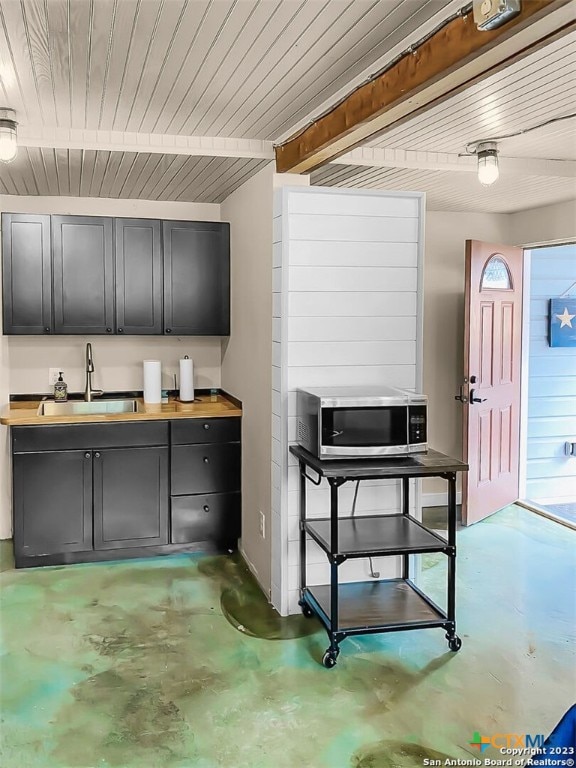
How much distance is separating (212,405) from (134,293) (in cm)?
87

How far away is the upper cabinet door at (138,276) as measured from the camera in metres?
4.64

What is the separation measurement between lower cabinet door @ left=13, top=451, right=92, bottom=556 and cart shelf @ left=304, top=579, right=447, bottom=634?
154 cm

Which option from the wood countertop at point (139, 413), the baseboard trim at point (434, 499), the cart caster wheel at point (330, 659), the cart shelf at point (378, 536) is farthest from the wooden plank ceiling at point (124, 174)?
the baseboard trim at point (434, 499)

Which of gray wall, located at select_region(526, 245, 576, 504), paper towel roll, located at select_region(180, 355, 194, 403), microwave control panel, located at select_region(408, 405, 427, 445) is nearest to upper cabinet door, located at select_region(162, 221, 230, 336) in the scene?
paper towel roll, located at select_region(180, 355, 194, 403)

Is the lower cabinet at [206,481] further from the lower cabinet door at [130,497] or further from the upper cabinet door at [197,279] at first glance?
Result: the upper cabinet door at [197,279]

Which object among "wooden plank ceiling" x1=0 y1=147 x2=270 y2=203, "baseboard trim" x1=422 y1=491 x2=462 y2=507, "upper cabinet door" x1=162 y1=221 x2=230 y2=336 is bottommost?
"baseboard trim" x1=422 y1=491 x2=462 y2=507

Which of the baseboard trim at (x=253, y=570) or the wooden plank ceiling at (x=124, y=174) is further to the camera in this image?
the baseboard trim at (x=253, y=570)

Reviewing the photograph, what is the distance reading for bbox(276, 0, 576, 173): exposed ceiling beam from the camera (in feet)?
5.96

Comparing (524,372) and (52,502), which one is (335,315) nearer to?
(52,502)

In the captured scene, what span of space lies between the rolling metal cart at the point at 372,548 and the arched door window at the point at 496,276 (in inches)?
83.0

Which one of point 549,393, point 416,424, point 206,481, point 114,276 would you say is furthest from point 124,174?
point 549,393

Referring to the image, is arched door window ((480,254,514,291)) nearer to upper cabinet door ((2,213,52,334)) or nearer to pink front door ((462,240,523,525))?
pink front door ((462,240,523,525))

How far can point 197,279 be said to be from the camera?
15.6 feet

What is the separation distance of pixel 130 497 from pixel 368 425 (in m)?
1.85
